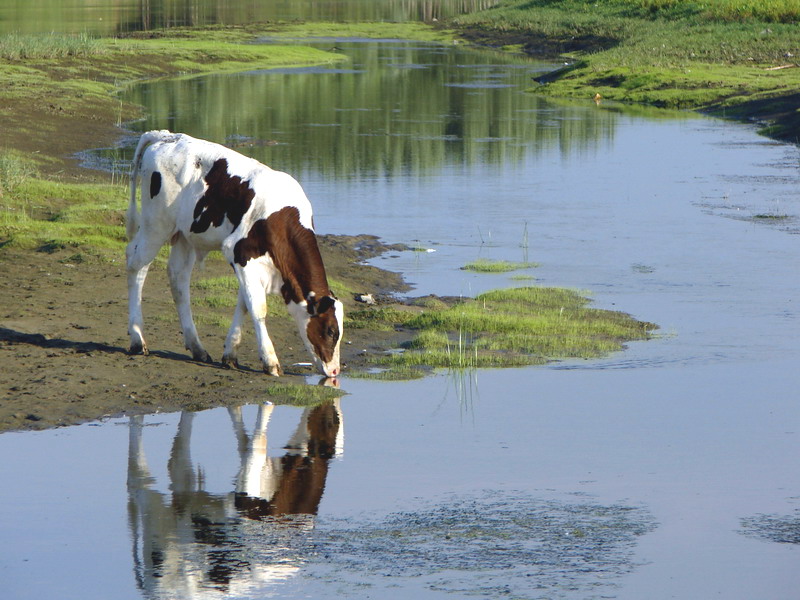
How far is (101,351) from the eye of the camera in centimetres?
1091

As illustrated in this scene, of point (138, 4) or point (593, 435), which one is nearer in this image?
point (593, 435)

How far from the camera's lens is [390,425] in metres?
9.69

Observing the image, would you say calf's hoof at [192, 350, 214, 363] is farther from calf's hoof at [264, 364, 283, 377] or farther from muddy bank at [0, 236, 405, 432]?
calf's hoof at [264, 364, 283, 377]

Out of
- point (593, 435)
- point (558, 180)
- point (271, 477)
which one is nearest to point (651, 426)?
point (593, 435)

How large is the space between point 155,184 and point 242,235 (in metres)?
0.96

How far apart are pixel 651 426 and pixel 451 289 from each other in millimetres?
5436

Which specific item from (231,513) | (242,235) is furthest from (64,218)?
(231,513)

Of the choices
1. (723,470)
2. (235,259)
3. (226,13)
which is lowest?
(723,470)

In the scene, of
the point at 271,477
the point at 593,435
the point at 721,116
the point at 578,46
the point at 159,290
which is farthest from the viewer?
the point at 578,46

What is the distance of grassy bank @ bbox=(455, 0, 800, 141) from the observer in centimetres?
3609

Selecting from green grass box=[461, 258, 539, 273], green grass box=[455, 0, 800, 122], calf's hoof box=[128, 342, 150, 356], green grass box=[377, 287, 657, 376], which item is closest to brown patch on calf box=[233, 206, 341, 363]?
green grass box=[377, 287, 657, 376]

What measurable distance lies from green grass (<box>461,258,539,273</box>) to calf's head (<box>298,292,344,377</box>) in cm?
563

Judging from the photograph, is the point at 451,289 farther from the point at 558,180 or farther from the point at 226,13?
the point at 226,13

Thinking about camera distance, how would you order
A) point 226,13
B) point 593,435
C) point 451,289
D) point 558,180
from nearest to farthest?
point 593,435
point 451,289
point 558,180
point 226,13
